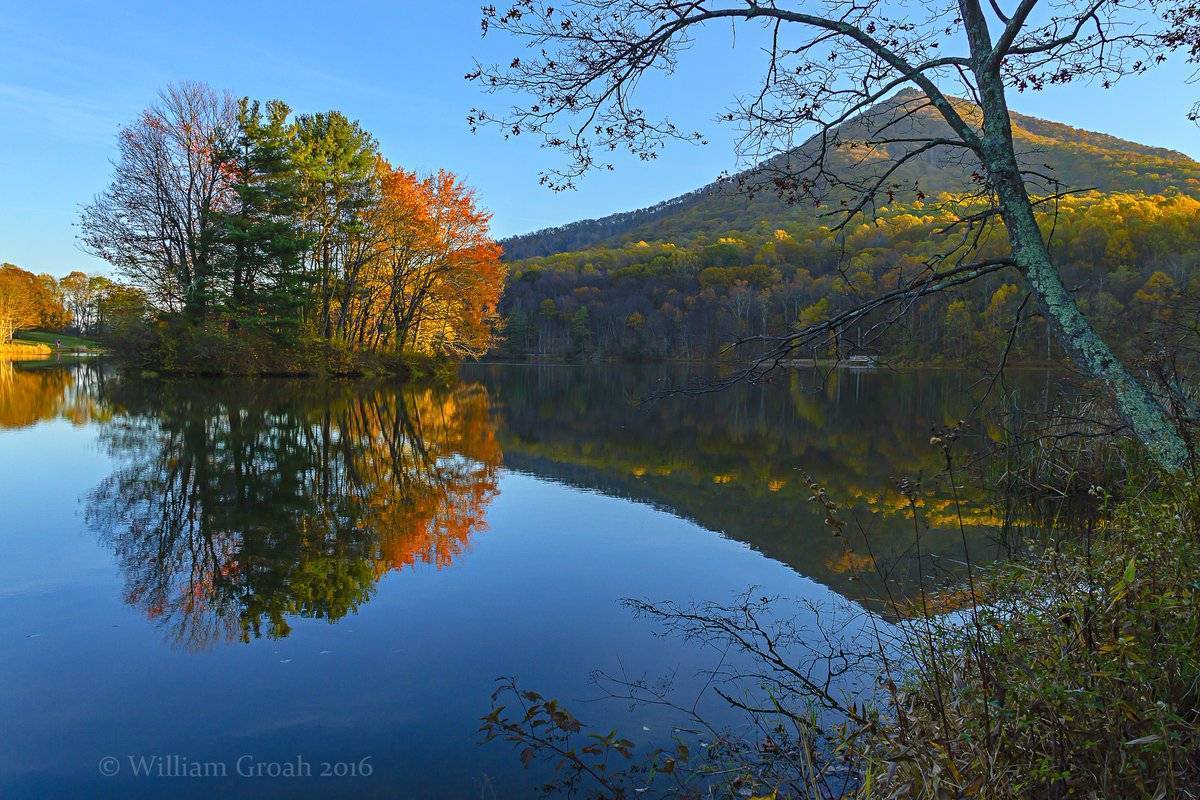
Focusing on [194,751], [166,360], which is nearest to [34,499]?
[194,751]

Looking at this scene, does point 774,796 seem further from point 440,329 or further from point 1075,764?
point 440,329

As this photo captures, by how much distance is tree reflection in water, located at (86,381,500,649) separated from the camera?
5.23 m

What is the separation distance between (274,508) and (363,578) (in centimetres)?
287

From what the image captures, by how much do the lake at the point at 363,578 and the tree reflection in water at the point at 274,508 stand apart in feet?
0.14

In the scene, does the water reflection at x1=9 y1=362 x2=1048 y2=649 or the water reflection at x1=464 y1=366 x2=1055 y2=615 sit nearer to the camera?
the water reflection at x1=9 y1=362 x2=1048 y2=649

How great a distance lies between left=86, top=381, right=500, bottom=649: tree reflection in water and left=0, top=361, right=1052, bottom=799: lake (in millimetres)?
44

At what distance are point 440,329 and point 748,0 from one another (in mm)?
30127

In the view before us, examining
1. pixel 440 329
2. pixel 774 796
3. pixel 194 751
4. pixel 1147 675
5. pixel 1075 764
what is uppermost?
pixel 440 329

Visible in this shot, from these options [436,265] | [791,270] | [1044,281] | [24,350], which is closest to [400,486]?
[1044,281]

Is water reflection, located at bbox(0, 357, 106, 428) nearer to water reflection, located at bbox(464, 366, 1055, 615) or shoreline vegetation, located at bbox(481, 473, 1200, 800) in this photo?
water reflection, located at bbox(464, 366, 1055, 615)

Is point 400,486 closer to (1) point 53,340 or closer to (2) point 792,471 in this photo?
(2) point 792,471

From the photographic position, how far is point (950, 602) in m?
5.14

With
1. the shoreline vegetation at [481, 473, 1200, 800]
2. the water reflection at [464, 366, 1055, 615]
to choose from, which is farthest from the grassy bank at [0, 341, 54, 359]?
the shoreline vegetation at [481, 473, 1200, 800]

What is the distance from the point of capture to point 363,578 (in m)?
5.72
